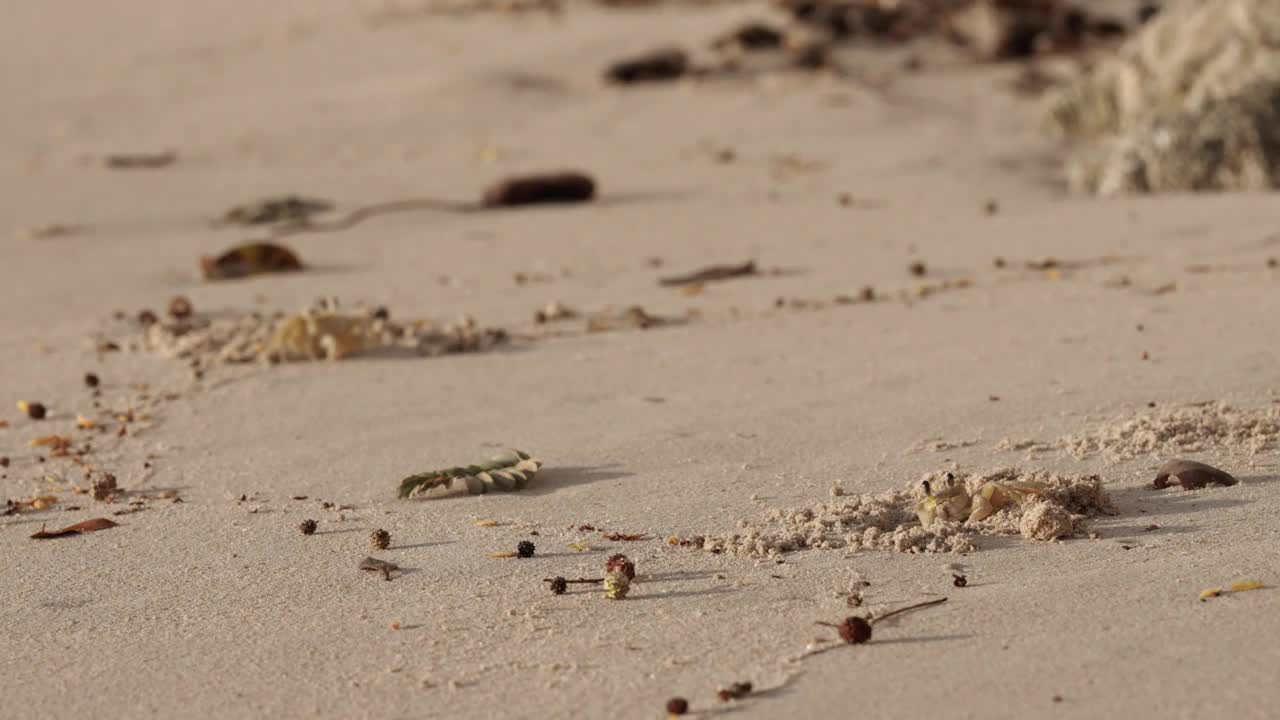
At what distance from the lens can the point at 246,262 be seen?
544cm

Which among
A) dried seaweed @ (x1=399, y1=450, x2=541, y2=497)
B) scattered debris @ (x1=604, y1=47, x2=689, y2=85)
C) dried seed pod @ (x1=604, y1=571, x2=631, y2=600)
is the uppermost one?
scattered debris @ (x1=604, y1=47, x2=689, y2=85)

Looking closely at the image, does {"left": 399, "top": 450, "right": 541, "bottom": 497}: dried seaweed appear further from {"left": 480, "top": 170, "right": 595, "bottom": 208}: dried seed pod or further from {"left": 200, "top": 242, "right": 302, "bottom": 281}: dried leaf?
{"left": 480, "top": 170, "right": 595, "bottom": 208}: dried seed pod

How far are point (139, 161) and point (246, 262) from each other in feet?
8.57

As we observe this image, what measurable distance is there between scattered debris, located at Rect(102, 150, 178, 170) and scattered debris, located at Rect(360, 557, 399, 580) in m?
5.31

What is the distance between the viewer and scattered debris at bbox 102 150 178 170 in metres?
7.65

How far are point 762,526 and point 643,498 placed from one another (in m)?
0.31

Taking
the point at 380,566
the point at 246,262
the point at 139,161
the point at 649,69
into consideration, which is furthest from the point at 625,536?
the point at 649,69

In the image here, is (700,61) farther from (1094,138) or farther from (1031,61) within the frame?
(1094,138)

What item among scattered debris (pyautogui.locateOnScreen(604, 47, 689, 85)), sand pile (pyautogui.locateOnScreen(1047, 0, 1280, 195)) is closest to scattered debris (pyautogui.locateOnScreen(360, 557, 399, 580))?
sand pile (pyautogui.locateOnScreen(1047, 0, 1280, 195))

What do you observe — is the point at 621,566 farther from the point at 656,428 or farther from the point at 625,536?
the point at 656,428

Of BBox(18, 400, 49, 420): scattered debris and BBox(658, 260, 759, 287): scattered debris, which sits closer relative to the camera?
BBox(18, 400, 49, 420): scattered debris

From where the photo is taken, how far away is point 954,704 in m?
2.16

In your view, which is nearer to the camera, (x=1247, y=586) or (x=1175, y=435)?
(x=1247, y=586)

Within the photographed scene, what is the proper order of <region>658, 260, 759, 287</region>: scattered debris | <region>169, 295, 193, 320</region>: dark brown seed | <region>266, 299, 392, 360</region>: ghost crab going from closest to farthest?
1. <region>266, 299, 392, 360</region>: ghost crab
2. <region>169, 295, 193, 320</region>: dark brown seed
3. <region>658, 260, 759, 287</region>: scattered debris
